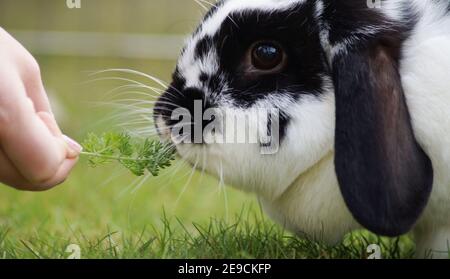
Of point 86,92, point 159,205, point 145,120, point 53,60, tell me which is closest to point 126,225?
point 159,205

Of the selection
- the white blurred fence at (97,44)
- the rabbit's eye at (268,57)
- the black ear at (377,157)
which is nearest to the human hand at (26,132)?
the rabbit's eye at (268,57)

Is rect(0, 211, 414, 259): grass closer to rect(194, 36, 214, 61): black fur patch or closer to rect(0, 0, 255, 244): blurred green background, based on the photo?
rect(0, 0, 255, 244): blurred green background

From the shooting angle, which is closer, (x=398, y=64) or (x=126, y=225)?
(x=398, y=64)

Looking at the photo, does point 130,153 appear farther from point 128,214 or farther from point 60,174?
point 128,214

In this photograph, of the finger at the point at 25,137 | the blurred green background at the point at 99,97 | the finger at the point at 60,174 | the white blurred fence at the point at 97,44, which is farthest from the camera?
the white blurred fence at the point at 97,44

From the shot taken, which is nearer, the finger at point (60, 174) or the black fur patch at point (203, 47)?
the finger at point (60, 174)

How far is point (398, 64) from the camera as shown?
157 cm

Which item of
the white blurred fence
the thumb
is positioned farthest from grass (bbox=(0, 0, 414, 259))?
the thumb

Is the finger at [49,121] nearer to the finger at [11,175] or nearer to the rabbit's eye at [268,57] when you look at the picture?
the finger at [11,175]

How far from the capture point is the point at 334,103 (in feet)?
5.16

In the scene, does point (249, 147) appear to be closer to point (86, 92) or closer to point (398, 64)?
point (398, 64)

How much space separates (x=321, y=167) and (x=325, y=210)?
0.10 meters

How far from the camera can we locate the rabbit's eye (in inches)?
63.8

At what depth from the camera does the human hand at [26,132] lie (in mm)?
1418
